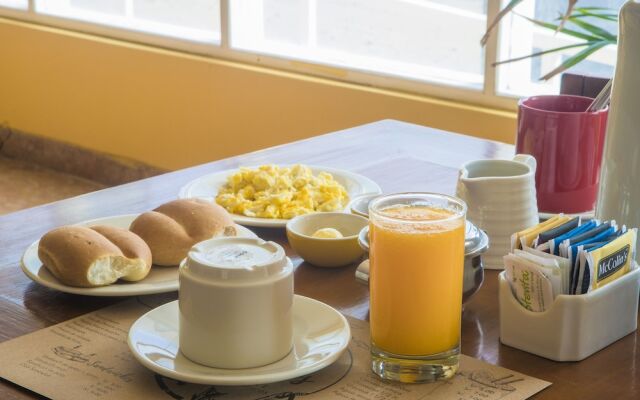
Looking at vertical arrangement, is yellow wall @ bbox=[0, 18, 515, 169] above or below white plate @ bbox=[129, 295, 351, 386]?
below

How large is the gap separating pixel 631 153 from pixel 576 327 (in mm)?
235

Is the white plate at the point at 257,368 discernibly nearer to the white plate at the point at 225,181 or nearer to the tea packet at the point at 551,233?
the tea packet at the point at 551,233

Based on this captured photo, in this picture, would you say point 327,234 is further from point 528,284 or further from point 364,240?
point 528,284

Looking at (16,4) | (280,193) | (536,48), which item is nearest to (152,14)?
(16,4)

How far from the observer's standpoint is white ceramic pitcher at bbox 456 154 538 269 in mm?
1113

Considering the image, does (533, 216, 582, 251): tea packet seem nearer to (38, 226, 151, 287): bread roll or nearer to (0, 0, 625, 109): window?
(38, 226, 151, 287): bread roll

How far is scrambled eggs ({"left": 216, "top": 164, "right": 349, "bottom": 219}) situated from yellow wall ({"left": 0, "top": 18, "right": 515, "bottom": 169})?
1.44 meters

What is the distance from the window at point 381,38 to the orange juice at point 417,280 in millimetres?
1860

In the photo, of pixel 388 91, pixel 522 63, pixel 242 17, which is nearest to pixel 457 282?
pixel 522 63

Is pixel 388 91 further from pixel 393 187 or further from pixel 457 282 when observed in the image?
pixel 457 282

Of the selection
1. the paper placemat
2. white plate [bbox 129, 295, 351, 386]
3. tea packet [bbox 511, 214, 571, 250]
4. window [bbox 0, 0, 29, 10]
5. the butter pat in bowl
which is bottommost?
the paper placemat

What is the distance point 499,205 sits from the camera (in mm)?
1118

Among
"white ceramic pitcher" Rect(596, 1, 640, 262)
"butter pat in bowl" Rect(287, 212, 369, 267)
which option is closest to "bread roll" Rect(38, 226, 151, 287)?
"butter pat in bowl" Rect(287, 212, 369, 267)

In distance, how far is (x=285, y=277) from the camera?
86cm
